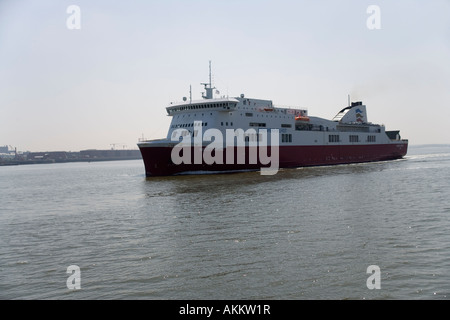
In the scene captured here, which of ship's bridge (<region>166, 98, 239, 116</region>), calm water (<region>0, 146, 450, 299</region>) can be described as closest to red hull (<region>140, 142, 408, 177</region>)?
ship's bridge (<region>166, 98, 239, 116</region>)

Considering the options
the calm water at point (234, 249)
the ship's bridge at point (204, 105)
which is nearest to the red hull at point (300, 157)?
the ship's bridge at point (204, 105)

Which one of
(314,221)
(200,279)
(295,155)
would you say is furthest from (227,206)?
(295,155)

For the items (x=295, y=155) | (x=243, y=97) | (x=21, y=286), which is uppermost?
(x=243, y=97)

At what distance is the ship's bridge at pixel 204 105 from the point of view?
115 ft

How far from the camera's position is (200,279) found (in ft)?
24.6

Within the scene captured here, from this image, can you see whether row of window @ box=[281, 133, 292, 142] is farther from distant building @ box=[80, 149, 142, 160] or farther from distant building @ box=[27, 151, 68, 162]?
distant building @ box=[27, 151, 68, 162]

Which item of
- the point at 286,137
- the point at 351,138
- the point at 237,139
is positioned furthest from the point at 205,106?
the point at 351,138

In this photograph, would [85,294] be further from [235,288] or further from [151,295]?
[235,288]

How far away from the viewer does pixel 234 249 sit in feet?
31.1

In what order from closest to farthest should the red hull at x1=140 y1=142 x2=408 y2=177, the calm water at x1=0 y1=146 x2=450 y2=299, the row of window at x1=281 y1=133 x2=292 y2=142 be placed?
the calm water at x1=0 y1=146 x2=450 y2=299 < the red hull at x1=140 y1=142 x2=408 y2=177 < the row of window at x1=281 y1=133 x2=292 y2=142

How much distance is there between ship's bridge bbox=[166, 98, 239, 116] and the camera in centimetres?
3491

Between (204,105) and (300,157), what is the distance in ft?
47.5

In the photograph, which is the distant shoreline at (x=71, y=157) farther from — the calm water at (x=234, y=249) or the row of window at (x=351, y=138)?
the calm water at (x=234, y=249)

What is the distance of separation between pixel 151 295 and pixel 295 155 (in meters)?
36.8
